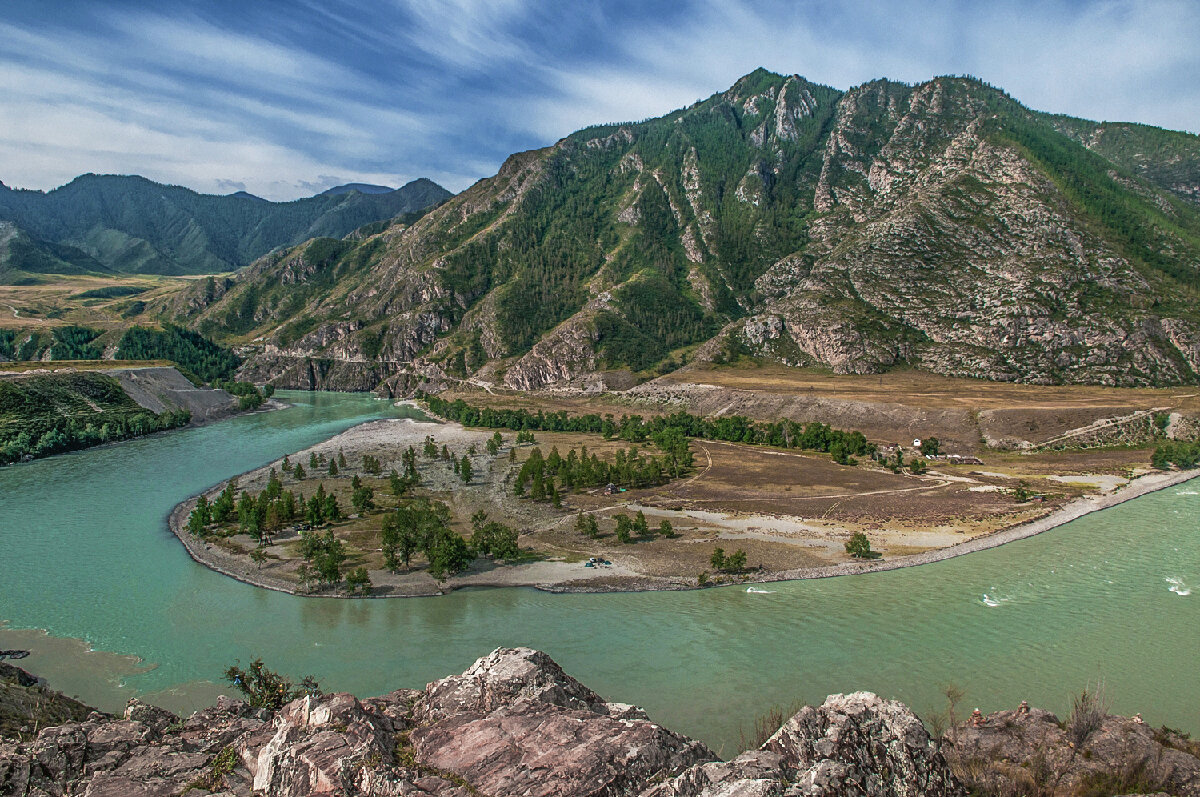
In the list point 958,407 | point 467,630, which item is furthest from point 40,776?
point 958,407

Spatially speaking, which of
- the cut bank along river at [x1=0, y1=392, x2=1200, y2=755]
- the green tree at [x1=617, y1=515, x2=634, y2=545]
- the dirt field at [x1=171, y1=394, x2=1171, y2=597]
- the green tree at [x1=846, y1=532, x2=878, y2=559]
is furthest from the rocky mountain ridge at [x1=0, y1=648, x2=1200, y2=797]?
the green tree at [x1=617, y1=515, x2=634, y2=545]

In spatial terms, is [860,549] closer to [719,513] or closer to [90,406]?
[719,513]

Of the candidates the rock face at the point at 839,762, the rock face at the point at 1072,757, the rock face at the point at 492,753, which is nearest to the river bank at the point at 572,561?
the rock face at the point at 1072,757

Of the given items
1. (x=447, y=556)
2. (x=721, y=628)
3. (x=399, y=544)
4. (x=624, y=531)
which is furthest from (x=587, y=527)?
(x=721, y=628)

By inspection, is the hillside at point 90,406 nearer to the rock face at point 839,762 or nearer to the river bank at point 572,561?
the river bank at point 572,561

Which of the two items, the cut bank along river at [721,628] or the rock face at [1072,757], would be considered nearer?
the rock face at [1072,757]

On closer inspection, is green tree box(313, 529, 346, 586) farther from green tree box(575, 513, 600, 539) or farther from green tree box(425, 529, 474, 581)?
green tree box(575, 513, 600, 539)
